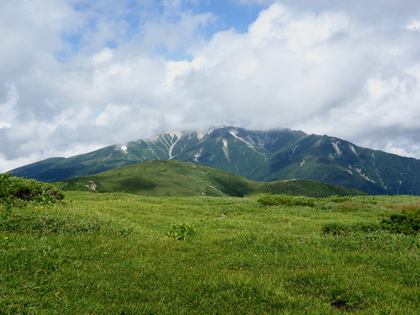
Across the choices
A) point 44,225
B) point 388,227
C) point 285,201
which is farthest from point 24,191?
point 285,201

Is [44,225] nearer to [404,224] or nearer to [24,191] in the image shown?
[24,191]

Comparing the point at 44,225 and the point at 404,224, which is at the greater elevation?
the point at 44,225

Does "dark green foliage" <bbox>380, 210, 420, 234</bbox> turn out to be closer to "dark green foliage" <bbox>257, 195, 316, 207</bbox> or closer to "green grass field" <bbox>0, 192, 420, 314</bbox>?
"green grass field" <bbox>0, 192, 420, 314</bbox>

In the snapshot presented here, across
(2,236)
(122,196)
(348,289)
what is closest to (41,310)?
(2,236)

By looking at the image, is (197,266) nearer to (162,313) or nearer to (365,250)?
(162,313)

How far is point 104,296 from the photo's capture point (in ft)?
38.8

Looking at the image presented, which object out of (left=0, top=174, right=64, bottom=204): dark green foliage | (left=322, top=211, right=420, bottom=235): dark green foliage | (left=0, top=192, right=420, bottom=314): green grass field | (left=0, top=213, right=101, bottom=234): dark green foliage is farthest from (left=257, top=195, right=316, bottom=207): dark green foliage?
(left=0, top=213, right=101, bottom=234): dark green foliage

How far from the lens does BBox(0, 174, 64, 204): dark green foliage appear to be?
26678 mm

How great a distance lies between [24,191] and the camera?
27.8 metres

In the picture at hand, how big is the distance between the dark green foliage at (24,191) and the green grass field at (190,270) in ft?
18.8

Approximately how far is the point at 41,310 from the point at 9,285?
228cm

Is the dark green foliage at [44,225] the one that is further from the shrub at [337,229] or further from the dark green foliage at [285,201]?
the dark green foliage at [285,201]

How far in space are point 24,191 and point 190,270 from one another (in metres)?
18.5

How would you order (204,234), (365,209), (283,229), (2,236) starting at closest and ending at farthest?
(2,236) < (204,234) < (283,229) < (365,209)
